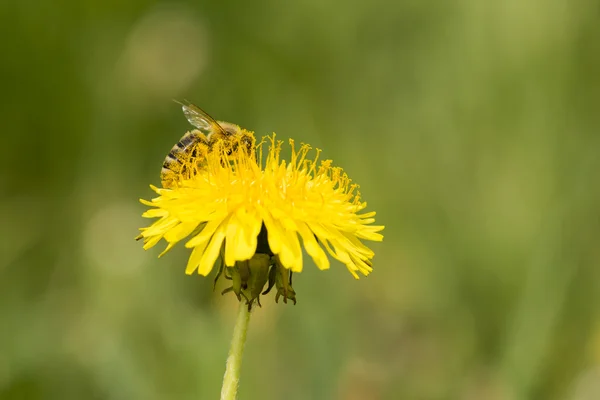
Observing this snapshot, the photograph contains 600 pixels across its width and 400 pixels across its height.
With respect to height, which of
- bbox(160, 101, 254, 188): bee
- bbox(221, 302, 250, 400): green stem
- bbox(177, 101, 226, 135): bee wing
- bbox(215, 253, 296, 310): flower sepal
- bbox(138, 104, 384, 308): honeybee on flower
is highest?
bbox(177, 101, 226, 135): bee wing

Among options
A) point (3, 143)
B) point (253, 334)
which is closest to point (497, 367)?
point (253, 334)

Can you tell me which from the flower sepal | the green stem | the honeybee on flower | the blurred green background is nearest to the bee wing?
the honeybee on flower

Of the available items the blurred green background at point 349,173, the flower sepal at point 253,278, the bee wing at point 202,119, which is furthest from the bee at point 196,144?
the blurred green background at point 349,173

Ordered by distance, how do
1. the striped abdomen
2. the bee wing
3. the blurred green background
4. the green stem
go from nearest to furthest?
the green stem < the striped abdomen < the bee wing < the blurred green background

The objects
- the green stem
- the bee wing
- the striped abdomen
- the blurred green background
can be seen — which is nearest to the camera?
the green stem

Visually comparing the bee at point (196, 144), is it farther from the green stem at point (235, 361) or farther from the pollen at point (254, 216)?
the green stem at point (235, 361)

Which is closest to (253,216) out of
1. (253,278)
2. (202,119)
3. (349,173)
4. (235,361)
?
(253,278)

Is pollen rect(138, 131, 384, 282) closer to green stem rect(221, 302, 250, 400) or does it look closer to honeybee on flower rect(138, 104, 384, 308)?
honeybee on flower rect(138, 104, 384, 308)

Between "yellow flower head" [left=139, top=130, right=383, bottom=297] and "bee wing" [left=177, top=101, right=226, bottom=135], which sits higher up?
"bee wing" [left=177, top=101, right=226, bottom=135]
